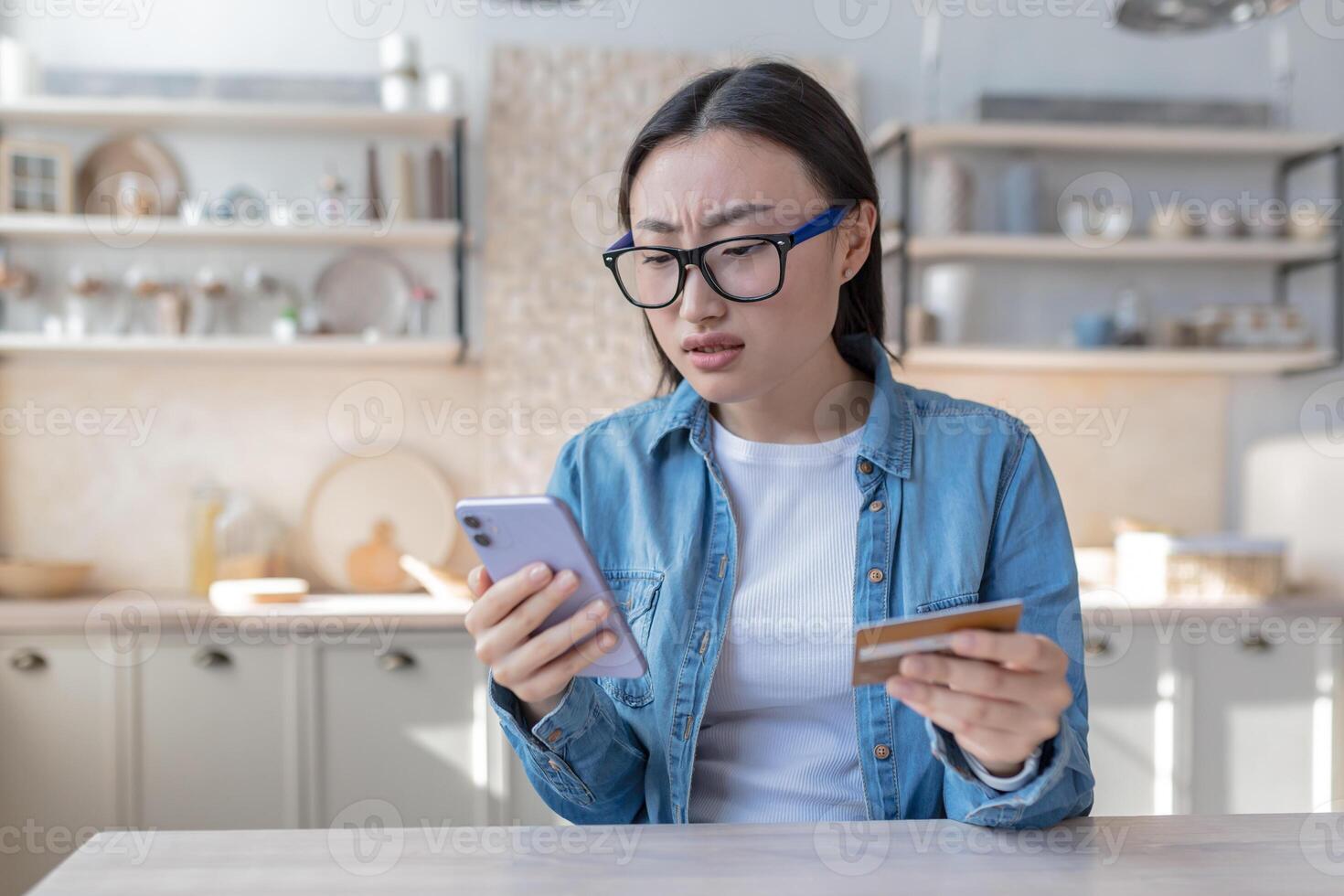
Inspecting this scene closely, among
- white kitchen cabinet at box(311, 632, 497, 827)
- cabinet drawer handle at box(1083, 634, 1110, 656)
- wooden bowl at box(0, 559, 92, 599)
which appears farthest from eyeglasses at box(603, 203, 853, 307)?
wooden bowl at box(0, 559, 92, 599)

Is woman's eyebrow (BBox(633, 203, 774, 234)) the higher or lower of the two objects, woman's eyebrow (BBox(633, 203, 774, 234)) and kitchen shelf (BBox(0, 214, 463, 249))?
the lower

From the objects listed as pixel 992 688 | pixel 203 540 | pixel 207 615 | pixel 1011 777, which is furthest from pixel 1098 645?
pixel 203 540

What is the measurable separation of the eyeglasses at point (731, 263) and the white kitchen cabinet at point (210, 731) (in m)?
1.81

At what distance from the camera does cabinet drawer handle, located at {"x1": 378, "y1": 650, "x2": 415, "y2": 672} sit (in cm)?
263

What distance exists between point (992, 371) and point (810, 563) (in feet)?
7.43

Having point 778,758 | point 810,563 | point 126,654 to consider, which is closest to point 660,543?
point 810,563

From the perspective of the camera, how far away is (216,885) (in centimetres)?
86

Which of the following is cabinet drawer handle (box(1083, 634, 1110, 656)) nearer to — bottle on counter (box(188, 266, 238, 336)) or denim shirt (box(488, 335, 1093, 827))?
denim shirt (box(488, 335, 1093, 827))

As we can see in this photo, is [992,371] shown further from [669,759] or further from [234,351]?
[669,759]

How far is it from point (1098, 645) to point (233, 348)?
2370 millimetres

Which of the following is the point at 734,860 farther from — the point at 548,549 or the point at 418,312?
the point at 418,312

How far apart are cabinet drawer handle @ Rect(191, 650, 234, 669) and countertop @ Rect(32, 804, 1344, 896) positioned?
1.68 metres

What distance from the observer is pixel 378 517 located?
3.15m

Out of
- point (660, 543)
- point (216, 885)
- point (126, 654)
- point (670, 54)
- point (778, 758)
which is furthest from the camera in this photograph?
point (670, 54)
